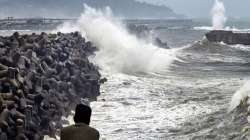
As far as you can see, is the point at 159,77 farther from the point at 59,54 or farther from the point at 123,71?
the point at 59,54

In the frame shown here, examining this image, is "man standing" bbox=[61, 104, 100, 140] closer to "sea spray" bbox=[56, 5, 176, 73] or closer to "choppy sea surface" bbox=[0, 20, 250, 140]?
"choppy sea surface" bbox=[0, 20, 250, 140]

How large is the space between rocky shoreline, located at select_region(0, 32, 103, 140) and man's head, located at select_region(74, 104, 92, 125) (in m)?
4.35

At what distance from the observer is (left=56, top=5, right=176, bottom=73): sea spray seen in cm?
2395

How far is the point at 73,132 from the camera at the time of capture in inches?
192

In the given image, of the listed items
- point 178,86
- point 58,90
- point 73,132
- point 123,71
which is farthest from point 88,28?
point 73,132

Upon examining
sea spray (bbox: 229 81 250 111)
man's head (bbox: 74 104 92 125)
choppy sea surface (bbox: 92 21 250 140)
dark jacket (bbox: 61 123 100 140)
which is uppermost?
man's head (bbox: 74 104 92 125)

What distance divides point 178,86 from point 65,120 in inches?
267

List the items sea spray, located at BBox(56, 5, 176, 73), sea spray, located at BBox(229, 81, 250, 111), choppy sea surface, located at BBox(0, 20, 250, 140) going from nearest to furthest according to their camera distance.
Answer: choppy sea surface, located at BBox(0, 20, 250, 140) → sea spray, located at BBox(229, 81, 250, 111) → sea spray, located at BBox(56, 5, 176, 73)

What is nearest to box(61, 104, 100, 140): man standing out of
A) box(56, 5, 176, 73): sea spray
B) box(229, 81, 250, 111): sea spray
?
box(229, 81, 250, 111): sea spray

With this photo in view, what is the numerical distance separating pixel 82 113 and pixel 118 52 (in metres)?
21.8

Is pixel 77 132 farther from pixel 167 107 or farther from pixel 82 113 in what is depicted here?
pixel 167 107

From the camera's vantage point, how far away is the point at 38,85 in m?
12.3

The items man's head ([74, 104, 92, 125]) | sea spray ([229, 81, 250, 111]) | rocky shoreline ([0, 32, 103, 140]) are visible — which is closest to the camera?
man's head ([74, 104, 92, 125])

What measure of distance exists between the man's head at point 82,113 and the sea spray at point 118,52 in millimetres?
17853
